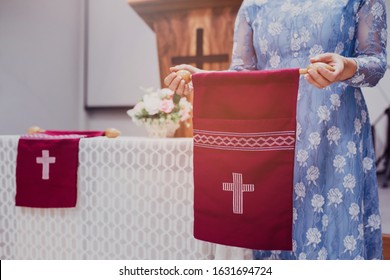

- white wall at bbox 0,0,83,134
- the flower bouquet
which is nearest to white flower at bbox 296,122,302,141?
the flower bouquet

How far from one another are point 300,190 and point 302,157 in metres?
0.08

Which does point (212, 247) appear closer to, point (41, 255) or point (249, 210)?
point (249, 210)

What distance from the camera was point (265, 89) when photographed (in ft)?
2.86

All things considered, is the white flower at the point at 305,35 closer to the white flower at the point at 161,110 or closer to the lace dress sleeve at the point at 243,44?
the lace dress sleeve at the point at 243,44

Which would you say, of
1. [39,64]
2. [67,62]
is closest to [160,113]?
[39,64]

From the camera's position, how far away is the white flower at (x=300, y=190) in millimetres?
935

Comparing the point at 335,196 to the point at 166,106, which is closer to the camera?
the point at 335,196

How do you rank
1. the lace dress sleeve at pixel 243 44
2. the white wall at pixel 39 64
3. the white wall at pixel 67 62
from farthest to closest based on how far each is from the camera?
the white wall at pixel 67 62 → the white wall at pixel 39 64 → the lace dress sleeve at pixel 243 44

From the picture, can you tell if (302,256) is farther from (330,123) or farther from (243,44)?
(243,44)

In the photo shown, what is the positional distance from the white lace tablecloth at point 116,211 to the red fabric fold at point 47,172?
0.04m

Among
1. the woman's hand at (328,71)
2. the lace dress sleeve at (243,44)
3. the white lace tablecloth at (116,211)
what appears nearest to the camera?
the woman's hand at (328,71)

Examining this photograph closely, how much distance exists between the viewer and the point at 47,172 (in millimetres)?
1511

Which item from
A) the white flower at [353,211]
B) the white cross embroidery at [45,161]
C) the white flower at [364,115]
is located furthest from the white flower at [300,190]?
the white cross embroidery at [45,161]

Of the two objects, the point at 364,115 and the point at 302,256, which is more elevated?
the point at 364,115
